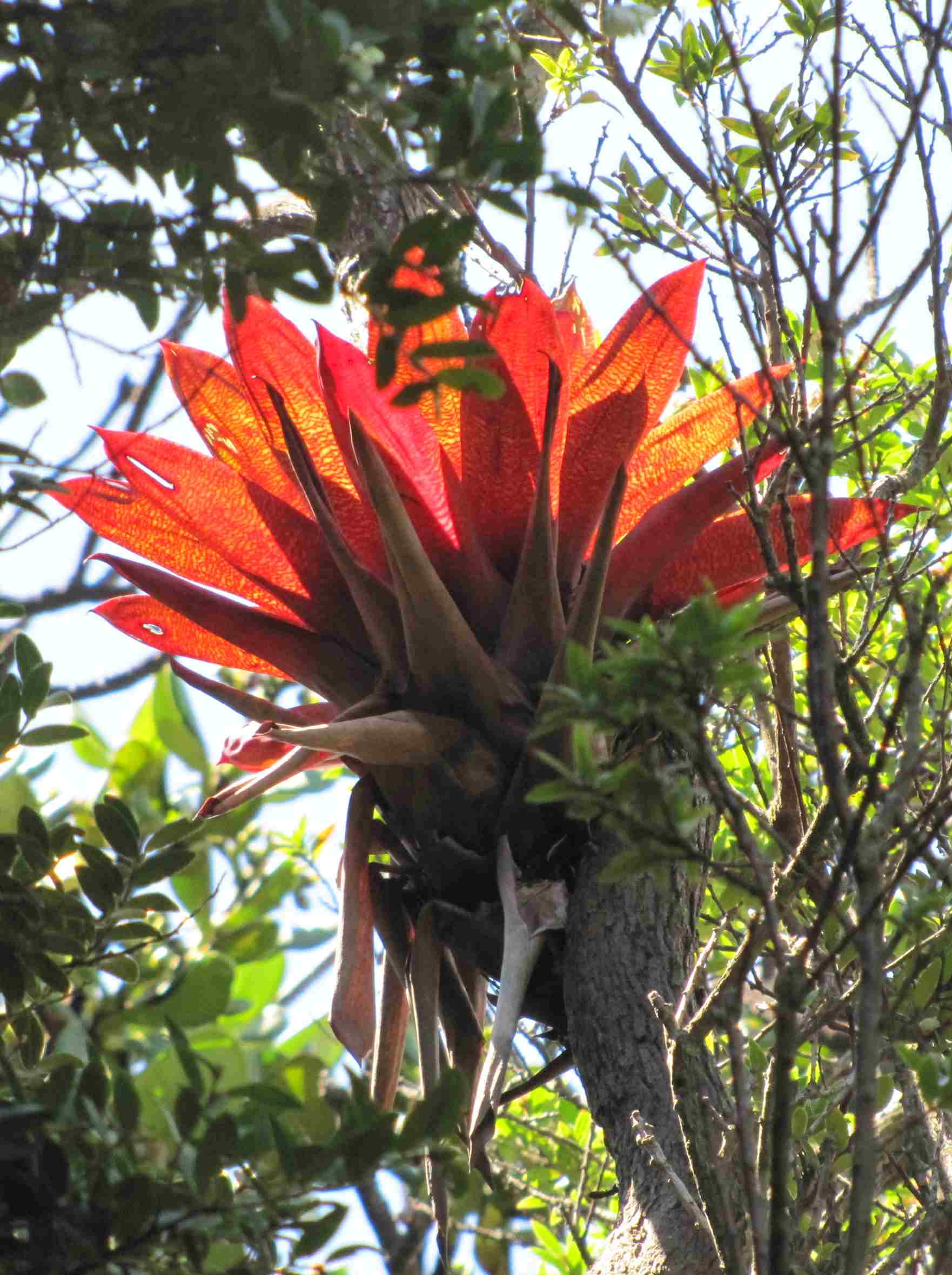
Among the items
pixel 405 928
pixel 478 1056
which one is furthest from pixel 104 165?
pixel 478 1056

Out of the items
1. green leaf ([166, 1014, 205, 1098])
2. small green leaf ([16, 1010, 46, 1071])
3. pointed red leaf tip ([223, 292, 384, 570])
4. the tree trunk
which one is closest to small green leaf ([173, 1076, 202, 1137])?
green leaf ([166, 1014, 205, 1098])

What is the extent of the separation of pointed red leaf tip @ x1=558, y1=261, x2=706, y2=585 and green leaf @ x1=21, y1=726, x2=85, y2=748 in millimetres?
517

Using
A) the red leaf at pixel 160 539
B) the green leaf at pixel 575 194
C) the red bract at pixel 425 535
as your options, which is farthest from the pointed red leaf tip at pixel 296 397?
the green leaf at pixel 575 194

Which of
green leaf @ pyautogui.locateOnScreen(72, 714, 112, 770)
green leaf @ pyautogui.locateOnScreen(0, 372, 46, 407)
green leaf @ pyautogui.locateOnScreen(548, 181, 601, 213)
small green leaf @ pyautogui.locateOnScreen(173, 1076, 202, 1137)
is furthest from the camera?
green leaf @ pyautogui.locateOnScreen(72, 714, 112, 770)

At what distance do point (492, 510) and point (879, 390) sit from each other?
115 centimetres

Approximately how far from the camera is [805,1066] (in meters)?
2.28

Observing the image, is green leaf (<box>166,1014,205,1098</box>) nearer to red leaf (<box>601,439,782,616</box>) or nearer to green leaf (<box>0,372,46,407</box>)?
green leaf (<box>0,372,46,407</box>)

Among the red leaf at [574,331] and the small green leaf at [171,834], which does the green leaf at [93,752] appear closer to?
the small green leaf at [171,834]

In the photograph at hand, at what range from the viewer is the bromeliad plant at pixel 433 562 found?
3.81 feet

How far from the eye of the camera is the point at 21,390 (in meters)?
1.04

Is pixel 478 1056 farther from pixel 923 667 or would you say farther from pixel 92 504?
pixel 923 667

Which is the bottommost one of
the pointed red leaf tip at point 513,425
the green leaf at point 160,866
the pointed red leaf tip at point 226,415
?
the green leaf at point 160,866

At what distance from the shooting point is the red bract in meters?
1.18

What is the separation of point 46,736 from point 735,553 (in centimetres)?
72
